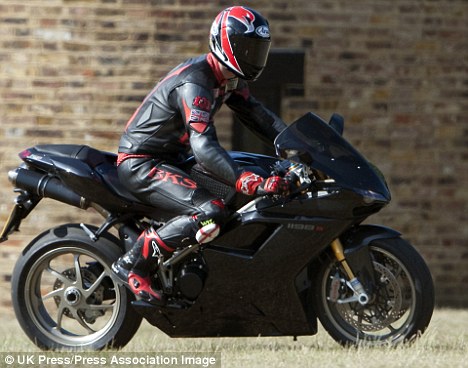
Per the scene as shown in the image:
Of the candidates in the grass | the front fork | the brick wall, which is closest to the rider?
the front fork

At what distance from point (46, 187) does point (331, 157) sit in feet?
5.78

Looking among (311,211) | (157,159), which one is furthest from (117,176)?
(311,211)

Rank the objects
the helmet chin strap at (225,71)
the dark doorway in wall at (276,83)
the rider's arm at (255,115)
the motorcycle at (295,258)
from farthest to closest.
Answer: the dark doorway in wall at (276,83), the rider's arm at (255,115), the helmet chin strap at (225,71), the motorcycle at (295,258)

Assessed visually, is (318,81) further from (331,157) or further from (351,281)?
(351,281)

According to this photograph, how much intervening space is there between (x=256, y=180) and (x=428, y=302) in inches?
49.7

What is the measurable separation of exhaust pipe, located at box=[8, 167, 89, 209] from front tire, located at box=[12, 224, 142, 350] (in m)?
0.19

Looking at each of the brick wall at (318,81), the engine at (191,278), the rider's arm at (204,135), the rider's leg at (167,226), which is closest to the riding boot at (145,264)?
the rider's leg at (167,226)

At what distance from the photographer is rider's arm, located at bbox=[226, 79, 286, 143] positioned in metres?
7.40

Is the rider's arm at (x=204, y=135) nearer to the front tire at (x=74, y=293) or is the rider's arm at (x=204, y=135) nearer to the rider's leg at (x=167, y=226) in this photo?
the rider's leg at (x=167, y=226)

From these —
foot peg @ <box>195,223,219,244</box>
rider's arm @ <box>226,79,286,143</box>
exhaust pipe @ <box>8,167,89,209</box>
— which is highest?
rider's arm @ <box>226,79,286,143</box>

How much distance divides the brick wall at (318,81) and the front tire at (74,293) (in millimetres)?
2583

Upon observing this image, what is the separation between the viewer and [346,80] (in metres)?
10.1

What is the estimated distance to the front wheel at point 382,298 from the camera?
22.6ft

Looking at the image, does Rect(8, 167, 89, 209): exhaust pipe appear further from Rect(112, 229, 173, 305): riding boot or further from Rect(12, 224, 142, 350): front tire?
Rect(112, 229, 173, 305): riding boot
